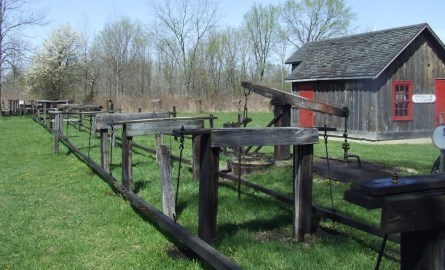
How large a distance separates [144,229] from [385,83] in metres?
14.6

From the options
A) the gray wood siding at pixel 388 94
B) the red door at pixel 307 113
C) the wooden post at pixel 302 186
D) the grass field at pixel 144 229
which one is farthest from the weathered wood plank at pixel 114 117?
the red door at pixel 307 113

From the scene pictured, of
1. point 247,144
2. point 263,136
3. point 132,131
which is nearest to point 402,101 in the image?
point 132,131

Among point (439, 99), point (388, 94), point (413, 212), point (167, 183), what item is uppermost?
point (388, 94)

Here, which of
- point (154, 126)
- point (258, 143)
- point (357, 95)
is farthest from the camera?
point (357, 95)

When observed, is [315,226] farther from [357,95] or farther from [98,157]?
[357,95]

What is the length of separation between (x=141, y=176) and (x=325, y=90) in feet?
41.4

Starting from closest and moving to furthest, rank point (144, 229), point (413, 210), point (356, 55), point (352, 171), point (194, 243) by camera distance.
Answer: point (413, 210)
point (194, 243)
point (144, 229)
point (352, 171)
point (356, 55)

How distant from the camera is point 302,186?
495 centimetres

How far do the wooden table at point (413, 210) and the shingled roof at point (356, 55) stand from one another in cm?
1562

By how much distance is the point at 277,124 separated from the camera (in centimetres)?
998

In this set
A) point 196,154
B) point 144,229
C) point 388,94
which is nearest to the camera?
point 144,229

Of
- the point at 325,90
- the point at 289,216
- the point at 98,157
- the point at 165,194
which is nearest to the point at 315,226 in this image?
the point at 289,216

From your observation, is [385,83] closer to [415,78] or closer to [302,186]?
[415,78]

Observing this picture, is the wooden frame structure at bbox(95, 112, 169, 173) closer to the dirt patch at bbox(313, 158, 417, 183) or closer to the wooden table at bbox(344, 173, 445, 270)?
the dirt patch at bbox(313, 158, 417, 183)
